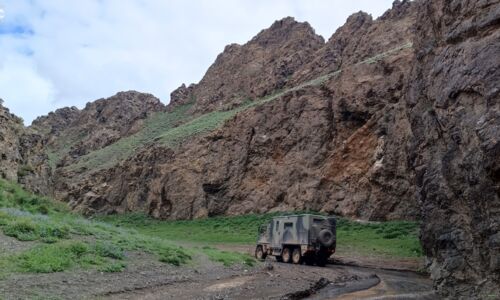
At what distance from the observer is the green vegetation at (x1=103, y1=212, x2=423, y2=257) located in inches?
1168

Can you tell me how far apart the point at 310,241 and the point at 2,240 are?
623 inches

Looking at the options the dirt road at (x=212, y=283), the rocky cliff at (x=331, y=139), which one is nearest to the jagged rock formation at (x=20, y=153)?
the rocky cliff at (x=331, y=139)

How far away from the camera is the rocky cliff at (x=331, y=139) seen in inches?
623

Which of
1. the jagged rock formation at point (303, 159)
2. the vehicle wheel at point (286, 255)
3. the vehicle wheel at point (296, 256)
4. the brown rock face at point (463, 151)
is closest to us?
the brown rock face at point (463, 151)

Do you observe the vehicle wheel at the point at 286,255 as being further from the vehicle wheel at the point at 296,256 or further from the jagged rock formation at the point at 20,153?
the jagged rock formation at the point at 20,153

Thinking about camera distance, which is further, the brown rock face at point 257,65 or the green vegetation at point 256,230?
the brown rock face at point 257,65

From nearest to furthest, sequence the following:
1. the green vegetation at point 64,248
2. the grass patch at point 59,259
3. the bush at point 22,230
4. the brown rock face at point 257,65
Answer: the grass patch at point 59,259
the green vegetation at point 64,248
the bush at point 22,230
the brown rock face at point 257,65

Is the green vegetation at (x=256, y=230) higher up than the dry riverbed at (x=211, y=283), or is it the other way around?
the green vegetation at (x=256, y=230)

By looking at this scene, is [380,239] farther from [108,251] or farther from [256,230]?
[108,251]

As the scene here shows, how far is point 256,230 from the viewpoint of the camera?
42969 millimetres

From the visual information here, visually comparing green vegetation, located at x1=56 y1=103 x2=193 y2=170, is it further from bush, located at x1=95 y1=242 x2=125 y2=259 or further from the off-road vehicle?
bush, located at x1=95 y1=242 x2=125 y2=259

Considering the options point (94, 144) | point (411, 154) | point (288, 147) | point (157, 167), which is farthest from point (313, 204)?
point (94, 144)

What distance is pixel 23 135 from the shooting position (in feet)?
127

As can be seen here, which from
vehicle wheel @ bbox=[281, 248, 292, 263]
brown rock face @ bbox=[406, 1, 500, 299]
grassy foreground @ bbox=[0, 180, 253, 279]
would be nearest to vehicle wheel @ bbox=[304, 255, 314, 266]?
vehicle wheel @ bbox=[281, 248, 292, 263]
